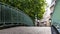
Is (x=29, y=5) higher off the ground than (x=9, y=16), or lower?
higher

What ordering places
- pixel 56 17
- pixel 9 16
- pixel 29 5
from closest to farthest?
1. pixel 56 17
2. pixel 9 16
3. pixel 29 5

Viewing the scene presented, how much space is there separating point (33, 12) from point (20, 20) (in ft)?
29.9

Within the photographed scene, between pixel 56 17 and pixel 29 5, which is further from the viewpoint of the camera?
pixel 29 5

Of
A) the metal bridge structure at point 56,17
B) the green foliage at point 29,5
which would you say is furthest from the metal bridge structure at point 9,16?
the green foliage at point 29,5

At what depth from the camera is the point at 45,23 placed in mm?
40969

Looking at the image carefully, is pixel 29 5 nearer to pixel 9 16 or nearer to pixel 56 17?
pixel 9 16

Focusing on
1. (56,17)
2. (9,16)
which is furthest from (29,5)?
(56,17)

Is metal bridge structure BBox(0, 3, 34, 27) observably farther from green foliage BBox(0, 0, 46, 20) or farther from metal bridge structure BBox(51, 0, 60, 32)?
green foliage BBox(0, 0, 46, 20)

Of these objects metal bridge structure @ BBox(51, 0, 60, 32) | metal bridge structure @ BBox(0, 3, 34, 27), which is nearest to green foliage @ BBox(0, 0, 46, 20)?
metal bridge structure @ BBox(0, 3, 34, 27)

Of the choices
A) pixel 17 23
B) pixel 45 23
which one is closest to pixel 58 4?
pixel 17 23

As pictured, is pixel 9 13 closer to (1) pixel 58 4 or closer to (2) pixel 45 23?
(1) pixel 58 4

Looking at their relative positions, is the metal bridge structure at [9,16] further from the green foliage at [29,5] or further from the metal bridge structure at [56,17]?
the green foliage at [29,5]

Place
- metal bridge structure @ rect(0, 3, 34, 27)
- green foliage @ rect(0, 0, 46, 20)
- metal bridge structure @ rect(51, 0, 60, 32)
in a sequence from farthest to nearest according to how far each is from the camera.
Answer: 1. green foliage @ rect(0, 0, 46, 20)
2. metal bridge structure @ rect(0, 3, 34, 27)
3. metal bridge structure @ rect(51, 0, 60, 32)

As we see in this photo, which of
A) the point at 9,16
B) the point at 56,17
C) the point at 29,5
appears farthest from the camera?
the point at 29,5
